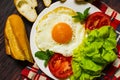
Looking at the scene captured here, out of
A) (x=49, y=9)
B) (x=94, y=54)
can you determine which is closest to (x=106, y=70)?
(x=94, y=54)

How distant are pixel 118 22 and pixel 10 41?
1.55ft

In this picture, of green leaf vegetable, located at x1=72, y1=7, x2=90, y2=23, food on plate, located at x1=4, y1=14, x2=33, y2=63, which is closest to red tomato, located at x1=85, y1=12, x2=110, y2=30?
green leaf vegetable, located at x1=72, y1=7, x2=90, y2=23

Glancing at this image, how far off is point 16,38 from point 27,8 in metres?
0.14

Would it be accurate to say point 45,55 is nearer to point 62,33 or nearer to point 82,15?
point 62,33

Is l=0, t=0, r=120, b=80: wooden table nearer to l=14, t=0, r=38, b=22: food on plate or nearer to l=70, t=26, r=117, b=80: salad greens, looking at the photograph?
l=14, t=0, r=38, b=22: food on plate

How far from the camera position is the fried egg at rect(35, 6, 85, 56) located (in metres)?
2.10

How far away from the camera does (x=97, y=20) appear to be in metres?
2.09

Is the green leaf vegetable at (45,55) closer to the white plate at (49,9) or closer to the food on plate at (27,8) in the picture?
the white plate at (49,9)

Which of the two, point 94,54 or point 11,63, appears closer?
point 94,54

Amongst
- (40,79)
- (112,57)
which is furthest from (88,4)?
(40,79)

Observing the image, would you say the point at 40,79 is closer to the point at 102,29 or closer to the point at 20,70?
the point at 20,70

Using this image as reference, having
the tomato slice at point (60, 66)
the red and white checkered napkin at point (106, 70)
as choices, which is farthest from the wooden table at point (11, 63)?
the tomato slice at point (60, 66)

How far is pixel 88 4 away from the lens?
6.86ft

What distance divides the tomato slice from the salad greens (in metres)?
0.03
